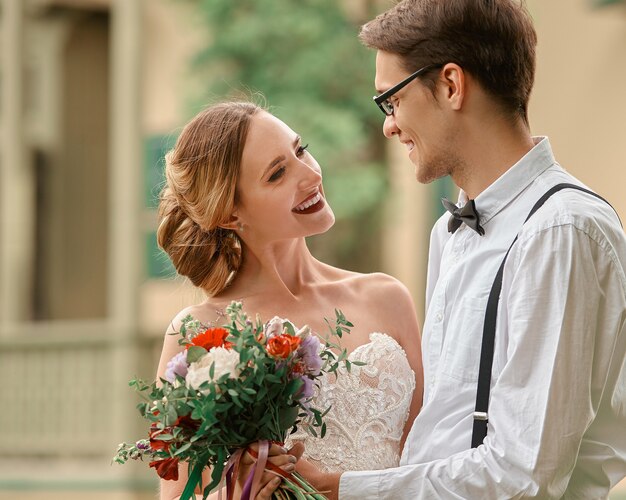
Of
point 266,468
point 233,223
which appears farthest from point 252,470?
point 233,223

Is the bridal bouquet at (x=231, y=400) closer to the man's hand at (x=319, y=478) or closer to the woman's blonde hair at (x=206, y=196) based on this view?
the man's hand at (x=319, y=478)

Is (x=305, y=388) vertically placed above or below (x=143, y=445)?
above

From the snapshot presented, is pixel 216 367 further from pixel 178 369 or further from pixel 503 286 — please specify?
pixel 503 286

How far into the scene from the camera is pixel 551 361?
2576 millimetres

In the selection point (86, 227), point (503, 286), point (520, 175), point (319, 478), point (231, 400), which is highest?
point (520, 175)

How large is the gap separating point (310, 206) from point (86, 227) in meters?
10.3

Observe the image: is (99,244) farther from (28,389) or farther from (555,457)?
(555,457)

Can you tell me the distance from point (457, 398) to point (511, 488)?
259 millimetres

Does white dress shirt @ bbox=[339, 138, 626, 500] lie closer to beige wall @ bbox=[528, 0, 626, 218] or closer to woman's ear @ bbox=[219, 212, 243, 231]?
woman's ear @ bbox=[219, 212, 243, 231]

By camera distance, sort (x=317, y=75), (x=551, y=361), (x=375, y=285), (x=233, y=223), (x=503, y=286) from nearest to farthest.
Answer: (x=551, y=361)
(x=503, y=286)
(x=233, y=223)
(x=375, y=285)
(x=317, y=75)

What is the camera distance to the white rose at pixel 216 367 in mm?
2805

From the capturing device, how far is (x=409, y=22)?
2.93 meters

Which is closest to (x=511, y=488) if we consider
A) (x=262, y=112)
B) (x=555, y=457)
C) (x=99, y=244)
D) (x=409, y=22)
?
(x=555, y=457)

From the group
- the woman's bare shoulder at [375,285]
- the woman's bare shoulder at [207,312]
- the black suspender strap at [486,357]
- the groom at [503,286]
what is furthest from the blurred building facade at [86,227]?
the black suspender strap at [486,357]
